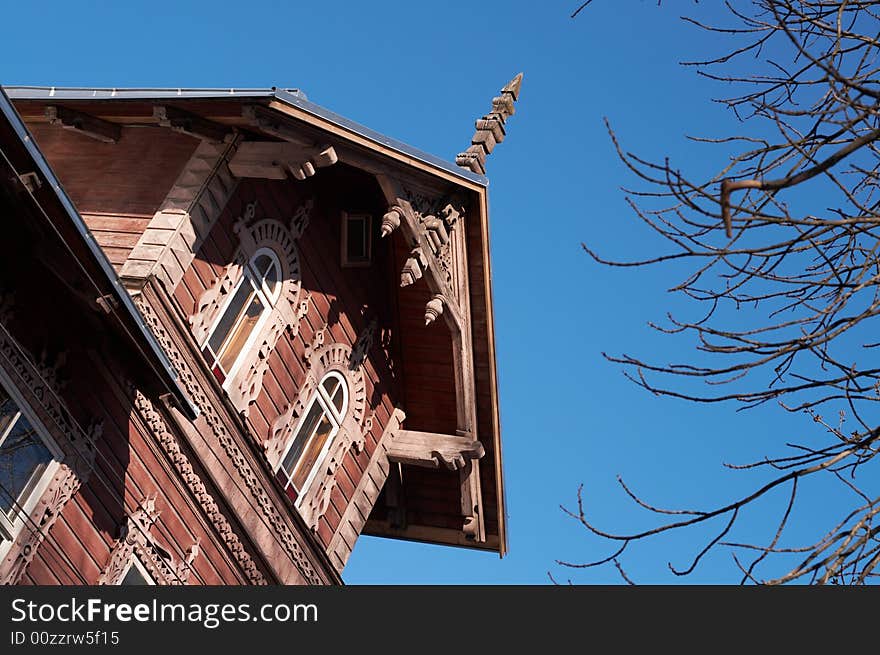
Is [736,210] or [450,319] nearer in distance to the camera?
[736,210]

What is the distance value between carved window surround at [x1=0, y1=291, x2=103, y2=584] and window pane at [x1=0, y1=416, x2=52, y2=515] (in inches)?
4.6

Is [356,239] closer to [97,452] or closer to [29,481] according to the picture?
[97,452]

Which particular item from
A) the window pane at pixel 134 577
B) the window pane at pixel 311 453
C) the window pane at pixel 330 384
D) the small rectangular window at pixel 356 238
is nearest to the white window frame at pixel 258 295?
the small rectangular window at pixel 356 238

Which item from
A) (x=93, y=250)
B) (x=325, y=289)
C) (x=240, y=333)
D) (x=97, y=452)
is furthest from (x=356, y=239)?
(x=93, y=250)

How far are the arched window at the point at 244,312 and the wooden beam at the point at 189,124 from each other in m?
1.38

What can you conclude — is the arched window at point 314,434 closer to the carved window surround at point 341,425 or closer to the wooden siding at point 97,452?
the carved window surround at point 341,425

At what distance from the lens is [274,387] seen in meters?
12.6

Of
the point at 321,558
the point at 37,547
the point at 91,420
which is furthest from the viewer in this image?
the point at 321,558

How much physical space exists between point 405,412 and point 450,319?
203 centimetres

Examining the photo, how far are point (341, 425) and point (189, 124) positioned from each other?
423 centimetres

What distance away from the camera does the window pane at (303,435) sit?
1301cm
